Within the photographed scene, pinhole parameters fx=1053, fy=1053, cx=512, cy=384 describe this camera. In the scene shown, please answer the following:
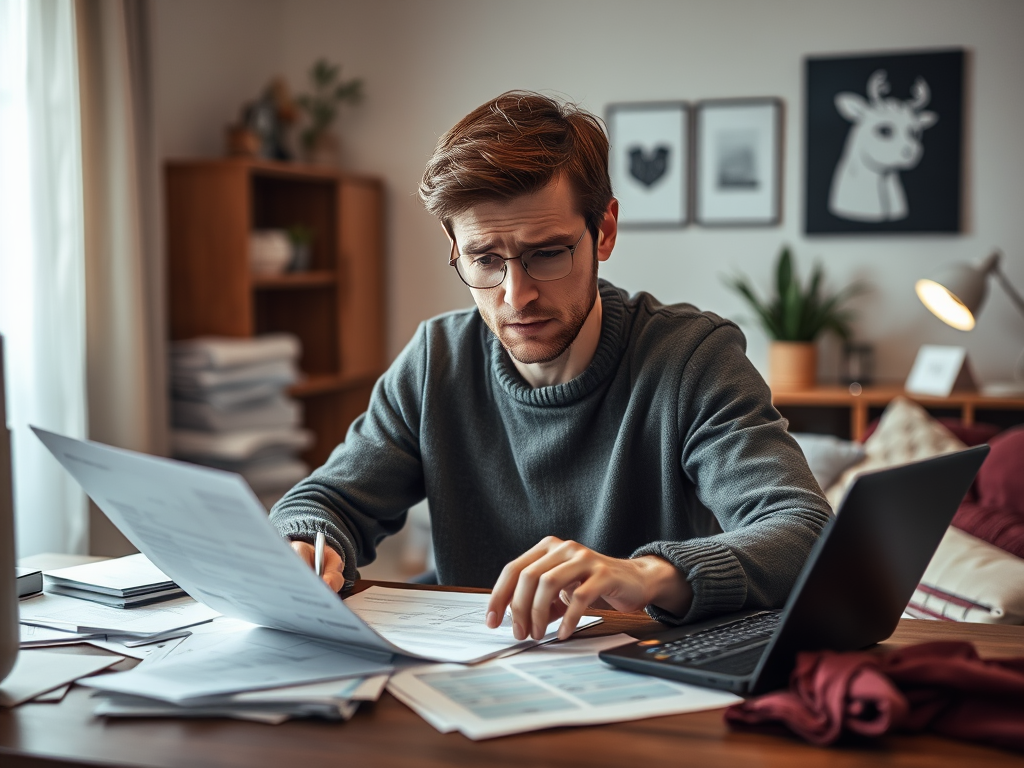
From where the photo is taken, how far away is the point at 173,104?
3.67 metres

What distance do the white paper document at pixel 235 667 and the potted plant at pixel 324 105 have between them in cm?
357

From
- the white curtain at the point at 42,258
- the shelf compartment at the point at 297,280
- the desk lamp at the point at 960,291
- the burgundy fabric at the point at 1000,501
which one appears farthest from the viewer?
the shelf compartment at the point at 297,280

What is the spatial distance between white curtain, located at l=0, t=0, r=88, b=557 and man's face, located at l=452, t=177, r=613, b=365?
1749 millimetres

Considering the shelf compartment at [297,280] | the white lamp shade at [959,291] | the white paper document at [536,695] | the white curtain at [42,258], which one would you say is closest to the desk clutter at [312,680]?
the white paper document at [536,695]

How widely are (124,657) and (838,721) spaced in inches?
24.1

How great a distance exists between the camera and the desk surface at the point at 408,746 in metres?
0.70

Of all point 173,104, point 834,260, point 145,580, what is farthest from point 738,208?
point 145,580

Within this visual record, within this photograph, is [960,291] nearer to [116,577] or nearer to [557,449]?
[557,449]

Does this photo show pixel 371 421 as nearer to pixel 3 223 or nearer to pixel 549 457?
pixel 549 457

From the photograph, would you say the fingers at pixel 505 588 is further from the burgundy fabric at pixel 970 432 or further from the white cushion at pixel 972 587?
the burgundy fabric at pixel 970 432

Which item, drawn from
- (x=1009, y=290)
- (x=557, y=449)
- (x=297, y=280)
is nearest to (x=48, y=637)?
(x=557, y=449)

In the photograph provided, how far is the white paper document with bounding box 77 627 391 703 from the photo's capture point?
2.66ft

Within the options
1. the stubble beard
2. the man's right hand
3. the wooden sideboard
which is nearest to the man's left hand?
the man's right hand

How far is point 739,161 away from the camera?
4152 millimetres
